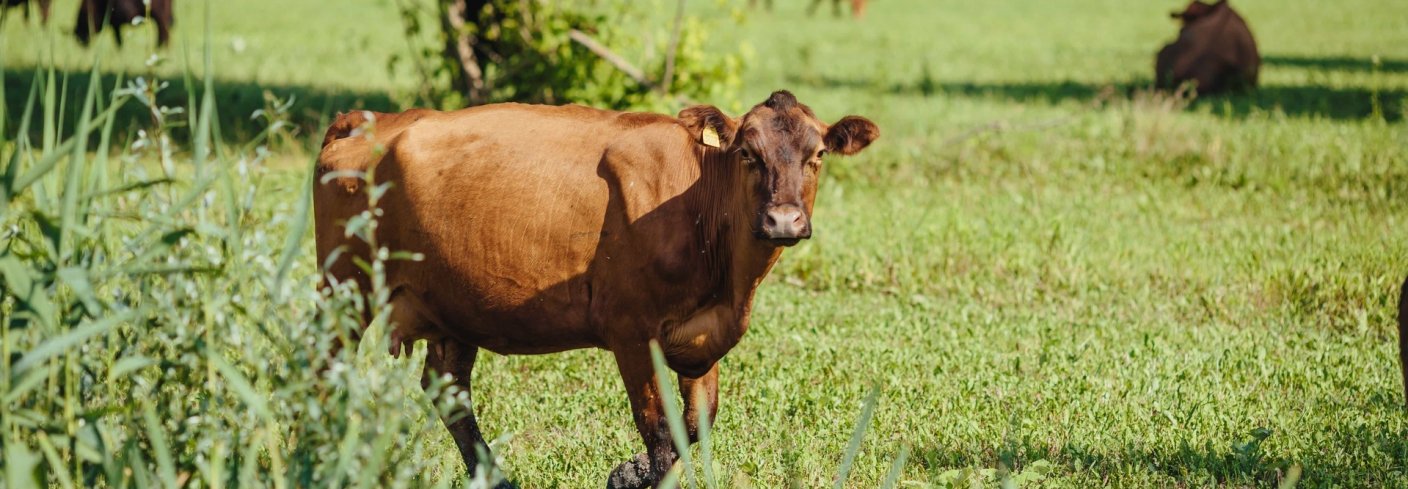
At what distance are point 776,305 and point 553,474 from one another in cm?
267

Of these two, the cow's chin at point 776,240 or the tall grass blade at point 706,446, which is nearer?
the tall grass blade at point 706,446

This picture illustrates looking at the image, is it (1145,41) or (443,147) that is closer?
(443,147)

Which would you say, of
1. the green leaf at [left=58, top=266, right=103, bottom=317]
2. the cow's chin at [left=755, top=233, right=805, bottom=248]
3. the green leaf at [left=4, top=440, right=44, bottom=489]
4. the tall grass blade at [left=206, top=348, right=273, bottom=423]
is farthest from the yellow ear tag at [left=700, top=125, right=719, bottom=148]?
the green leaf at [left=4, top=440, right=44, bottom=489]

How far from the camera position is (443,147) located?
16.6ft

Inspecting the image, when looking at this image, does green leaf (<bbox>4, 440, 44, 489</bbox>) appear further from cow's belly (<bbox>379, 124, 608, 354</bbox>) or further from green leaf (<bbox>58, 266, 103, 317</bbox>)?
cow's belly (<bbox>379, 124, 608, 354</bbox>)

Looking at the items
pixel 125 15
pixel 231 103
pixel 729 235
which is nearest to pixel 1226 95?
pixel 231 103

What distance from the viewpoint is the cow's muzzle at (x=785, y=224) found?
14.0ft

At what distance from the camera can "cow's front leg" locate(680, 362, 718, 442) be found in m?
4.96

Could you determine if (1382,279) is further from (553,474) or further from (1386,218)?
(553,474)

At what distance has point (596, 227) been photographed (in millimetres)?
4793

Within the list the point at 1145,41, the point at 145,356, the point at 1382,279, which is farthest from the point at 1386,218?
the point at 1145,41

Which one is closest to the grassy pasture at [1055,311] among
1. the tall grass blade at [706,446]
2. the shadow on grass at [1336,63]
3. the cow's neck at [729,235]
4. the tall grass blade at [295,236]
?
the tall grass blade at [295,236]

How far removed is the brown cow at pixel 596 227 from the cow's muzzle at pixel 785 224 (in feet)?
0.57

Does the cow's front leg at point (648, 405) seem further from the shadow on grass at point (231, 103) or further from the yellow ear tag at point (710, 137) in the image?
the shadow on grass at point (231, 103)
